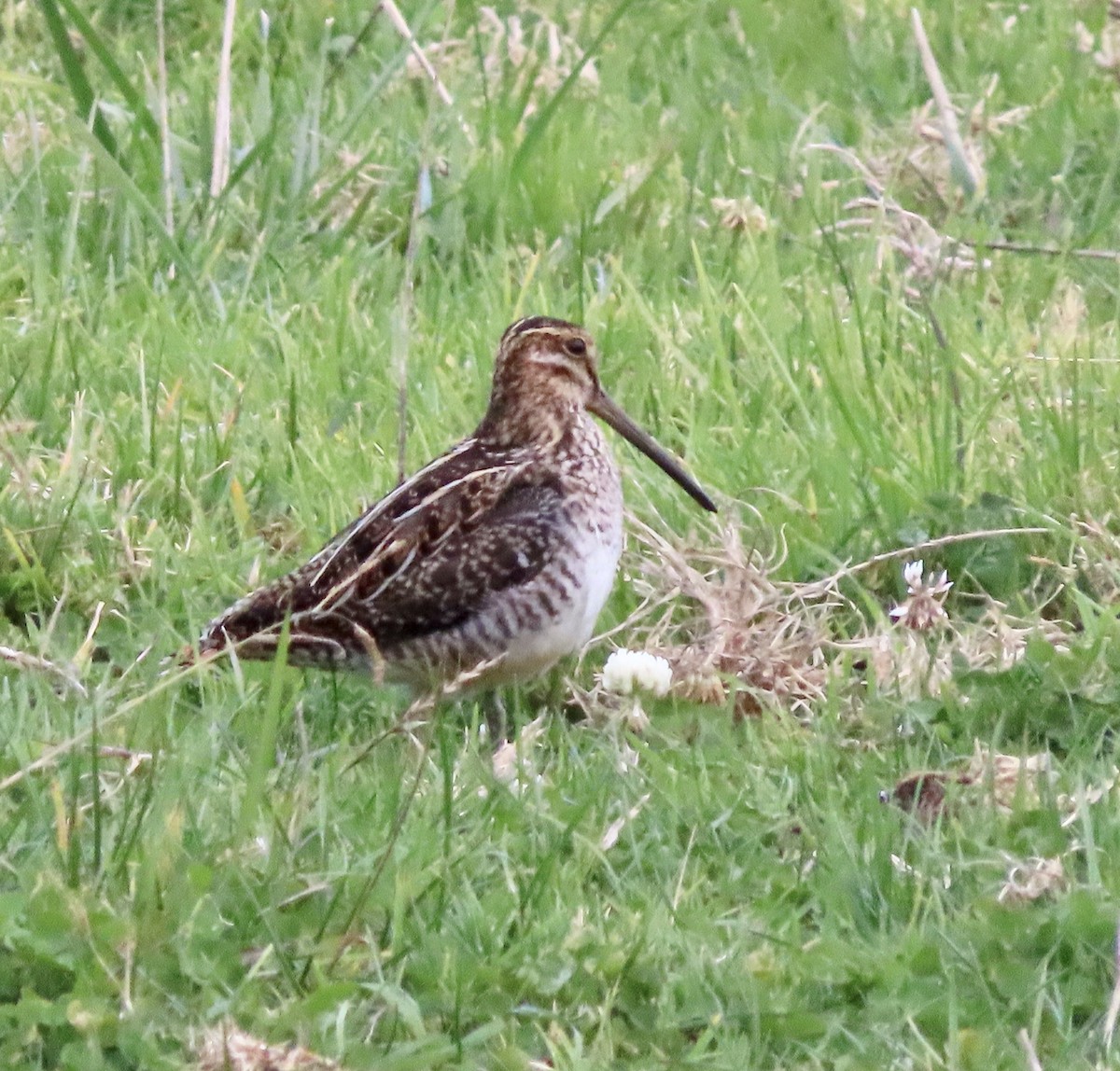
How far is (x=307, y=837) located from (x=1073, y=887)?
3.71 feet

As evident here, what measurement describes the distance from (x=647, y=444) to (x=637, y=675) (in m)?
0.76

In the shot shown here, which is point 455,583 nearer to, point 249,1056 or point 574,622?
point 574,622

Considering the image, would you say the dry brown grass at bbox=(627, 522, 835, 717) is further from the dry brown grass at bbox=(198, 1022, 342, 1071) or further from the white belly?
the dry brown grass at bbox=(198, 1022, 342, 1071)

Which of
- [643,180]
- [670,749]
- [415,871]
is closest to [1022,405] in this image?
[670,749]

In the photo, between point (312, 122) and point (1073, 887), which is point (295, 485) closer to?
point (312, 122)

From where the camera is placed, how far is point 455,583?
14.6 feet

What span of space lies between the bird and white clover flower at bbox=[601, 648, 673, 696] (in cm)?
10

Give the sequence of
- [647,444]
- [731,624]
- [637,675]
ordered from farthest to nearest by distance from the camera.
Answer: [647,444] < [731,624] < [637,675]

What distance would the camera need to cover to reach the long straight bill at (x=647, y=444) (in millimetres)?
4887

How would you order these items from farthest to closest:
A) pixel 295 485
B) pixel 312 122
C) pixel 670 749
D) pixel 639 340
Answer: pixel 312 122 → pixel 639 340 → pixel 295 485 → pixel 670 749

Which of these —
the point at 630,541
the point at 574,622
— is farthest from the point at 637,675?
the point at 630,541

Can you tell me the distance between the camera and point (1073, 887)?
134 inches

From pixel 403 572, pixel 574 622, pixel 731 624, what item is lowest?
pixel 731 624

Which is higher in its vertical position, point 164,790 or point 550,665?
point 164,790
